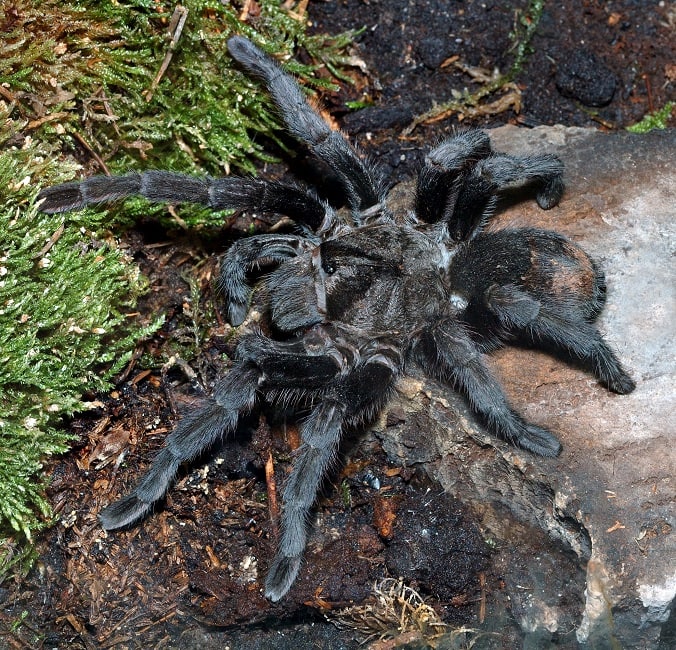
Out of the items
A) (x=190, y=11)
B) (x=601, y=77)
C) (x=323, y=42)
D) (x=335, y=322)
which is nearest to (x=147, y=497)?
(x=335, y=322)

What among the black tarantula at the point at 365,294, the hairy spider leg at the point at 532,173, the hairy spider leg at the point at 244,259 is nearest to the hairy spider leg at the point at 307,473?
the black tarantula at the point at 365,294

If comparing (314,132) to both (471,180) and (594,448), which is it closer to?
(471,180)

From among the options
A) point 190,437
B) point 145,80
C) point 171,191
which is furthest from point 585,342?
point 145,80

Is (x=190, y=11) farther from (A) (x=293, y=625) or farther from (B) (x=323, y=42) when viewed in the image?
(A) (x=293, y=625)

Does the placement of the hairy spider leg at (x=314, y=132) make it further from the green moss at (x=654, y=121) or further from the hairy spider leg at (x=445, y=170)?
the green moss at (x=654, y=121)

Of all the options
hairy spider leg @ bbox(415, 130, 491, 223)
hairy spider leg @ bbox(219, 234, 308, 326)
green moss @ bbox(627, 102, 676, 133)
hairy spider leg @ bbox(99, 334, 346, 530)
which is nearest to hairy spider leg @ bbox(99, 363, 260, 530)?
hairy spider leg @ bbox(99, 334, 346, 530)

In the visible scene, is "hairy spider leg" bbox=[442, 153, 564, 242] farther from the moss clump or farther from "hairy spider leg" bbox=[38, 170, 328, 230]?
the moss clump
